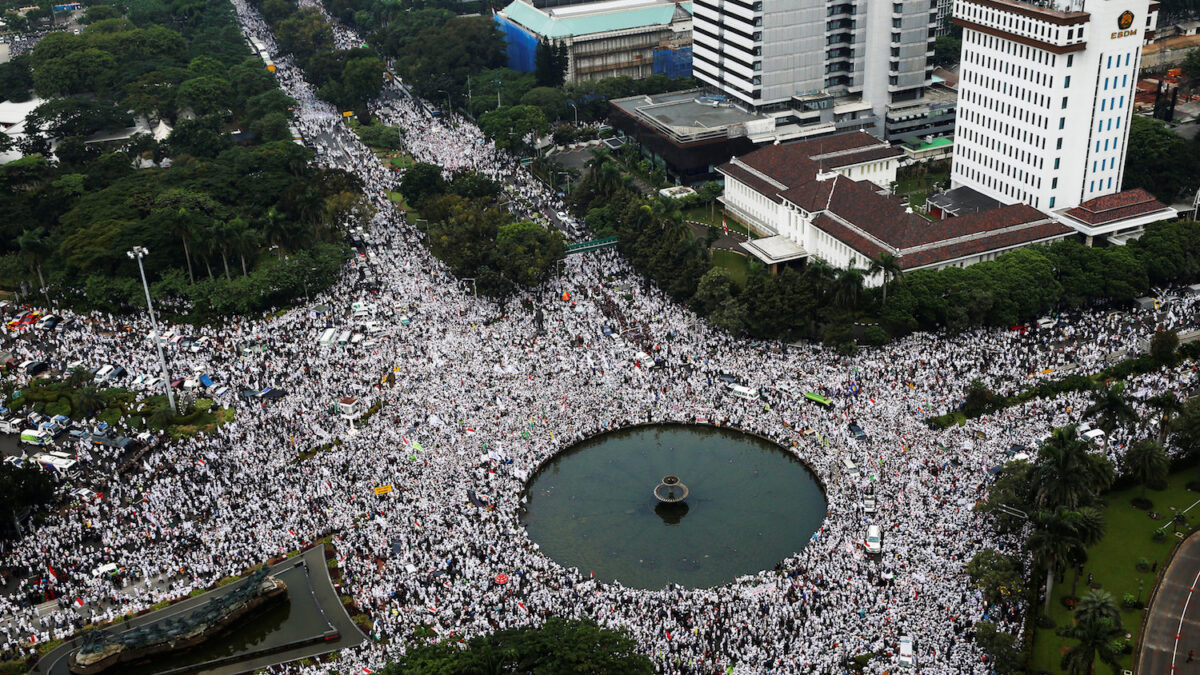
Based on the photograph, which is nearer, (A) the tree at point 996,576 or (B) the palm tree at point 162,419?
(A) the tree at point 996,576

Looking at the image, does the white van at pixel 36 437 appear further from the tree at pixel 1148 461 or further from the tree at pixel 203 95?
the tree at pixel 203 95

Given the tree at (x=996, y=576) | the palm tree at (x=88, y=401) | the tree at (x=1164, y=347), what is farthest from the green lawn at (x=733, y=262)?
the palm tree at (x=88, y=401)

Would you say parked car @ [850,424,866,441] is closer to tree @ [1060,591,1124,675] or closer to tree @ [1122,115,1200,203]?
tree @ [1060,591,1124,675]

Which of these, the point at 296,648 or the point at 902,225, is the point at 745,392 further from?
the point at 296,648

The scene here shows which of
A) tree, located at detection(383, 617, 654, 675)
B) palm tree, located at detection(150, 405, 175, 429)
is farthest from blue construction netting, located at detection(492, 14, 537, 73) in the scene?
tree, located at detection(383, 617, 654, 675)

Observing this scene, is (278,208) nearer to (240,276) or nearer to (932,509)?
(240,276)

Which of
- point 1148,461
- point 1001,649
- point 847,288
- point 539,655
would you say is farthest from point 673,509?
point 1148,461
